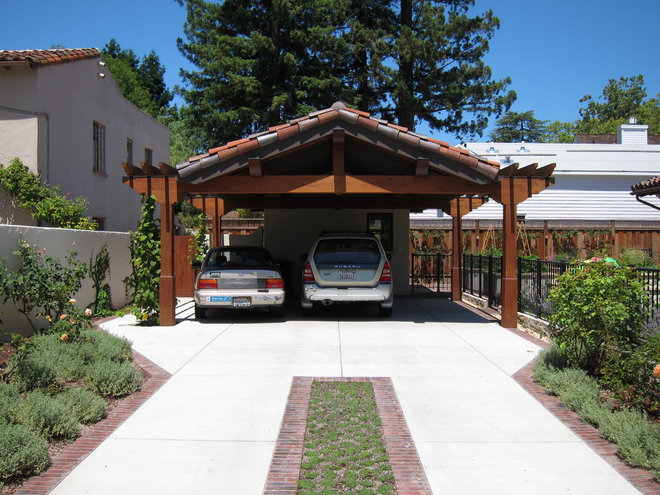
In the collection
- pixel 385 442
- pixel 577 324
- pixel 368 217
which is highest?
pixel 368 217

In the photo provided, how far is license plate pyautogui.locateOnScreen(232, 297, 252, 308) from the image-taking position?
11836 mm

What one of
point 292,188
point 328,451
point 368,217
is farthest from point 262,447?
point 368,217

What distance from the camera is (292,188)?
37.6 feet

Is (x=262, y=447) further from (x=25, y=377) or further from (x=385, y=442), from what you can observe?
(x=25, y=377)

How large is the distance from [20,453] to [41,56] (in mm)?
12559

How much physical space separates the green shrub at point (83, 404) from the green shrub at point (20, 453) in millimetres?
831

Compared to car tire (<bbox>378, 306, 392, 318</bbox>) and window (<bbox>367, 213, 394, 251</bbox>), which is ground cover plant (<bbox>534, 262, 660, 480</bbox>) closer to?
car tire (<bbox>378, 306, 392, 318</bbox>)

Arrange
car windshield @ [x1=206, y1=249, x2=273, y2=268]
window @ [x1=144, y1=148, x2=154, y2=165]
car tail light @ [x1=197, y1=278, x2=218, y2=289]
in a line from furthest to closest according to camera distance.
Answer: window @ [x1=144, y1=148, x2=154, y2=165] → car windshield @ [x1=206, y1=249, x2=273, y2=268] → car tail light @ [x1=197, y1=278, x2=218, y2=289]

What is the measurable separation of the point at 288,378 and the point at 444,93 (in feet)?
64.7

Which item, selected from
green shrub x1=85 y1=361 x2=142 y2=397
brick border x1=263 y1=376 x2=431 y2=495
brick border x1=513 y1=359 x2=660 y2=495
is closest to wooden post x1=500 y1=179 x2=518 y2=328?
brick border x1=513 y1=359 x2=660 y2=495

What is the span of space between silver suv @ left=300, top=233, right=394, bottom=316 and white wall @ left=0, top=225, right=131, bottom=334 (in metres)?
4.51

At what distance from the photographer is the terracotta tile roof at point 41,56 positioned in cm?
1395

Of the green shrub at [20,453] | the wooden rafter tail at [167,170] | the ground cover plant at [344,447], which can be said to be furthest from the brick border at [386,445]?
the wooden rafter tail at [167,170]

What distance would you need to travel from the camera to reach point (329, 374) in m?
7.81
